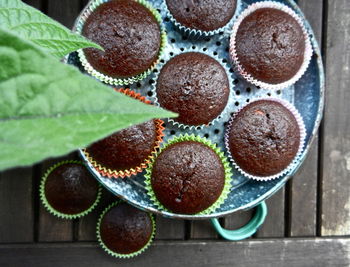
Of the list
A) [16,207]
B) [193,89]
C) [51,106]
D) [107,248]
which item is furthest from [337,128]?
[51,106]

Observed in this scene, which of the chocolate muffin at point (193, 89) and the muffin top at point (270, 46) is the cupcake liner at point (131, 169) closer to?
the chocolate muffin at point (193, 89)

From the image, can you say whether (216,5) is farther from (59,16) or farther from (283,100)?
(59,16)

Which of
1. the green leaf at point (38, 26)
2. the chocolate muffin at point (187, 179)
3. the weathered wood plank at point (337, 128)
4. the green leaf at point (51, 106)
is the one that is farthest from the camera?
the weathered wood plank at point (337, 128)

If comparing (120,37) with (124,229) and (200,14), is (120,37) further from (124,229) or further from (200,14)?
(124,229)

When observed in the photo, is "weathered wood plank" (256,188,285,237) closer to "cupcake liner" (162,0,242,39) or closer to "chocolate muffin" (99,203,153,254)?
"chocolate muffin" (99,203,153,254)

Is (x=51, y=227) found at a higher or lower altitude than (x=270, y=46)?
lower

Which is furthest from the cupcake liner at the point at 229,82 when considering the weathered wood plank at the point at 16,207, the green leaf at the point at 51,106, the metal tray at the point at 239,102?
the green leaf at the point at 51,106
